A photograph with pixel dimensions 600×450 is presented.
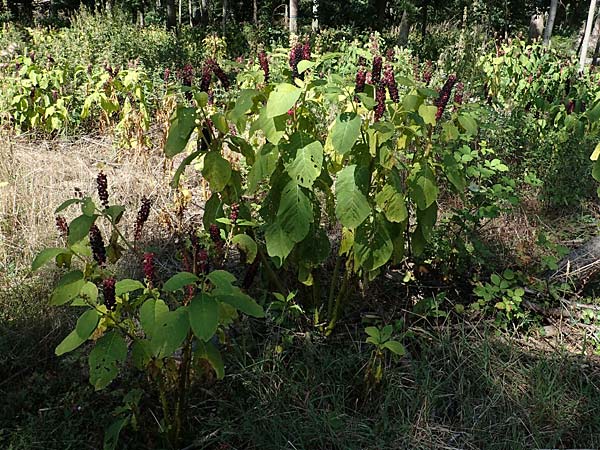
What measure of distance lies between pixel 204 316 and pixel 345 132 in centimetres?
79

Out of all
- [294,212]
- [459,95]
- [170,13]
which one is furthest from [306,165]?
[170,13]

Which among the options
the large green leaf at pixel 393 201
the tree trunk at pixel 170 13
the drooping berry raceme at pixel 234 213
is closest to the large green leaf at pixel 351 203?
the large green leaf at pixel 393 201

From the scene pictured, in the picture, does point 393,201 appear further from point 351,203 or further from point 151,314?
point 151,314

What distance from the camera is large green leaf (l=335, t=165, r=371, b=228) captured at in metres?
1.88

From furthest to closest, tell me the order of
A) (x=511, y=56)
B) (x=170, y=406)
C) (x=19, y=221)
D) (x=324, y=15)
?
(x=324, y=15), (x=511, y=56), (x=19, y=221), (x=170, y=406)

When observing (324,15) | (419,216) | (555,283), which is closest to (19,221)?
(419,216)

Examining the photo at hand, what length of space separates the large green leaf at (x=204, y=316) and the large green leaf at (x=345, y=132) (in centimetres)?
66

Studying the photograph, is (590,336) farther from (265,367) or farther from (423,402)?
(265,367)

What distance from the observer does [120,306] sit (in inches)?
69.2

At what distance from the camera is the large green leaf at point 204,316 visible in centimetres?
136

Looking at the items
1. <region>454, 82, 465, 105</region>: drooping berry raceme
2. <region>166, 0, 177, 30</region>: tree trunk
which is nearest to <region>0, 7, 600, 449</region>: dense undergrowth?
<region>454, 82, 465, 105</region>: drooping berry raceme

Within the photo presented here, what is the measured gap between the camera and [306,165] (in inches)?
74.2

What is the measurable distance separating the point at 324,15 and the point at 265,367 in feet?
60.0

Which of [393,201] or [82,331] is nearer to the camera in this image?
[82,331]
